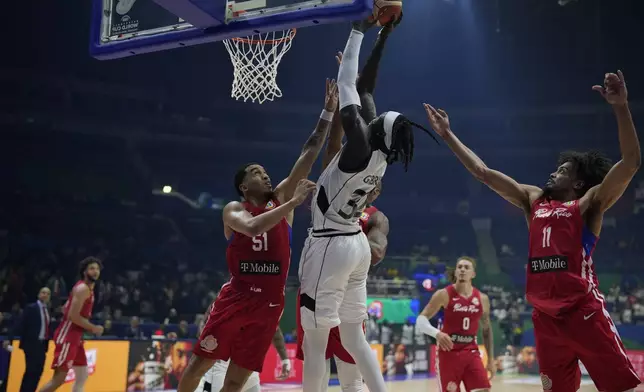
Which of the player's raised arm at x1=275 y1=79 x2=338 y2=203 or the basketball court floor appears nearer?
the player's raised arm at x1=275 y1=79 x2=338 y2=203

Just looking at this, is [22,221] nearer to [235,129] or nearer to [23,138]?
[23,138]

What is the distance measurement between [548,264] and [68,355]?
6161 millimetres

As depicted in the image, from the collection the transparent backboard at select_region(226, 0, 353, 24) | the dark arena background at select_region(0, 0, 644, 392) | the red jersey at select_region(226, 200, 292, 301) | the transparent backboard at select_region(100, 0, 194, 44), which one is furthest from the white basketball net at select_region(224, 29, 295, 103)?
the dark arena background at select_region(0, 0, 644, 392)

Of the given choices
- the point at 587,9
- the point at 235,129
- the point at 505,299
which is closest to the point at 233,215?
the point at 505,299

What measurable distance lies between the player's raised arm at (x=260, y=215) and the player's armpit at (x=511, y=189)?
1265mm

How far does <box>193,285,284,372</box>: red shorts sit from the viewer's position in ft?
15.0

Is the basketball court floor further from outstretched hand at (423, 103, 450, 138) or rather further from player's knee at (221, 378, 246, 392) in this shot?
outstretched hand at (423, 103, 450, 138)

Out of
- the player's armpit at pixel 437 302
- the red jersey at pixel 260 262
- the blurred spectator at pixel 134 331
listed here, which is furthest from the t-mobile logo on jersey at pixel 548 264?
the blurred spectator at pixel 134 331

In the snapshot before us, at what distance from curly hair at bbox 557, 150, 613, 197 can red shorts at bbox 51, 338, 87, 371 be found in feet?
20.7

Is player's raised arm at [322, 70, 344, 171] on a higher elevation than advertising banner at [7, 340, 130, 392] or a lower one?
higher

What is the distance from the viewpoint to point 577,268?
3994 mm

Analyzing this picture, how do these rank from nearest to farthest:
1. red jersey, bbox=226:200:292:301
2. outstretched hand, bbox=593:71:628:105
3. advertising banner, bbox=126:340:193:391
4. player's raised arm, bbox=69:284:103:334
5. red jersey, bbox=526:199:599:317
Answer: outstretched hand, bbox=593:71:628:105, red jersey, bbox=526:199:599:317, red jersey, bbox=226:200:292:301, player's raised arm, bbox=69:284:103:334, advertising banner, bbox=126:340:193:391

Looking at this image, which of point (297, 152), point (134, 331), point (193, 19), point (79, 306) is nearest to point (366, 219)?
point (193, 19)

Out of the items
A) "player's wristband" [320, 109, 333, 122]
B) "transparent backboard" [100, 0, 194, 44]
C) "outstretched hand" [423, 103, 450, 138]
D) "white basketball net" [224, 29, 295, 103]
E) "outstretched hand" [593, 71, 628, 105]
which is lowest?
"outstretched hand" [593, 71, 628, 105]
